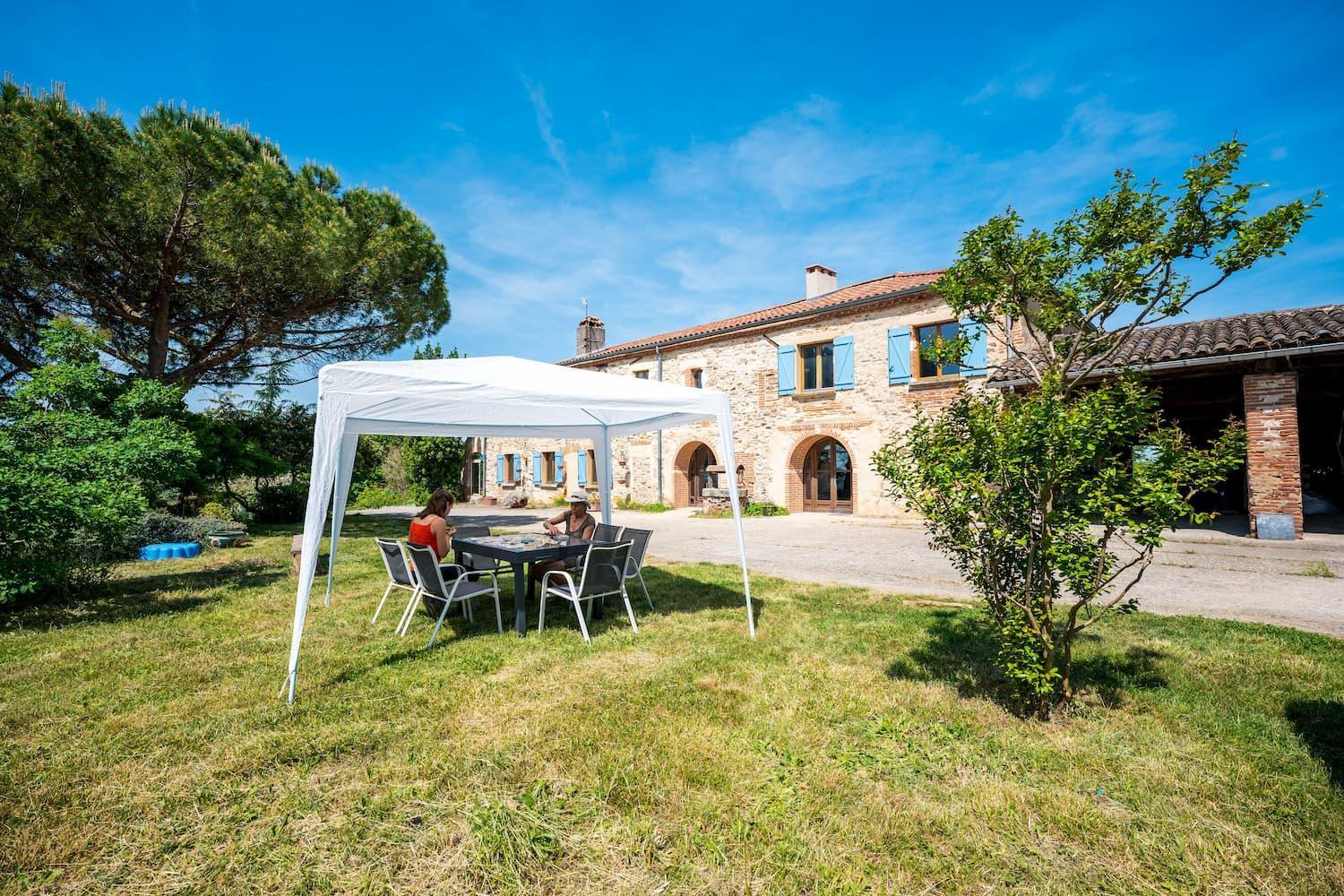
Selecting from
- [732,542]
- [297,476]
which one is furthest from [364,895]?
[297,476]

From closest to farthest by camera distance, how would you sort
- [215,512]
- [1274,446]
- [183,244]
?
[1274,446]
[183,244]
[215,512]

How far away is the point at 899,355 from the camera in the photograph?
41.2ft

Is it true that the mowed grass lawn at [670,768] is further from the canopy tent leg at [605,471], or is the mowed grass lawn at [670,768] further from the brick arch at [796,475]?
the brick arch at [796,475]

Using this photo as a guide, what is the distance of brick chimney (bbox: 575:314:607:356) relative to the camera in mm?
20672

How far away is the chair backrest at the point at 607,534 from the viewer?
571 centimetres

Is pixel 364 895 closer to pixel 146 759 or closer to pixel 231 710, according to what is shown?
pixel 146 759

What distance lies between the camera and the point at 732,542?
9344mm

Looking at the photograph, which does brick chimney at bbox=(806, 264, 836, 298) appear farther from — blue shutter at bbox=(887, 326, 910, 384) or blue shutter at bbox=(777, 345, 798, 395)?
blue shutter at bbox=(887, 326, 910, 384)

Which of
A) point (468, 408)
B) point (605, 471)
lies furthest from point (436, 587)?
point (605, 471)

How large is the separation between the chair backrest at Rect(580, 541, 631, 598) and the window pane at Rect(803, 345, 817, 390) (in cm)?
1051

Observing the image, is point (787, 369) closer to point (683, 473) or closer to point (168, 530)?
point (683, 473)

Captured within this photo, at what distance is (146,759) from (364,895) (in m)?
1.50

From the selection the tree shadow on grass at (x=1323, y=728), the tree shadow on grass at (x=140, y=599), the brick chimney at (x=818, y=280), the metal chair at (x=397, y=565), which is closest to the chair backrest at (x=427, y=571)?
the metal chair at (x=397, y=565)

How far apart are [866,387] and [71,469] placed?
40.3ft
